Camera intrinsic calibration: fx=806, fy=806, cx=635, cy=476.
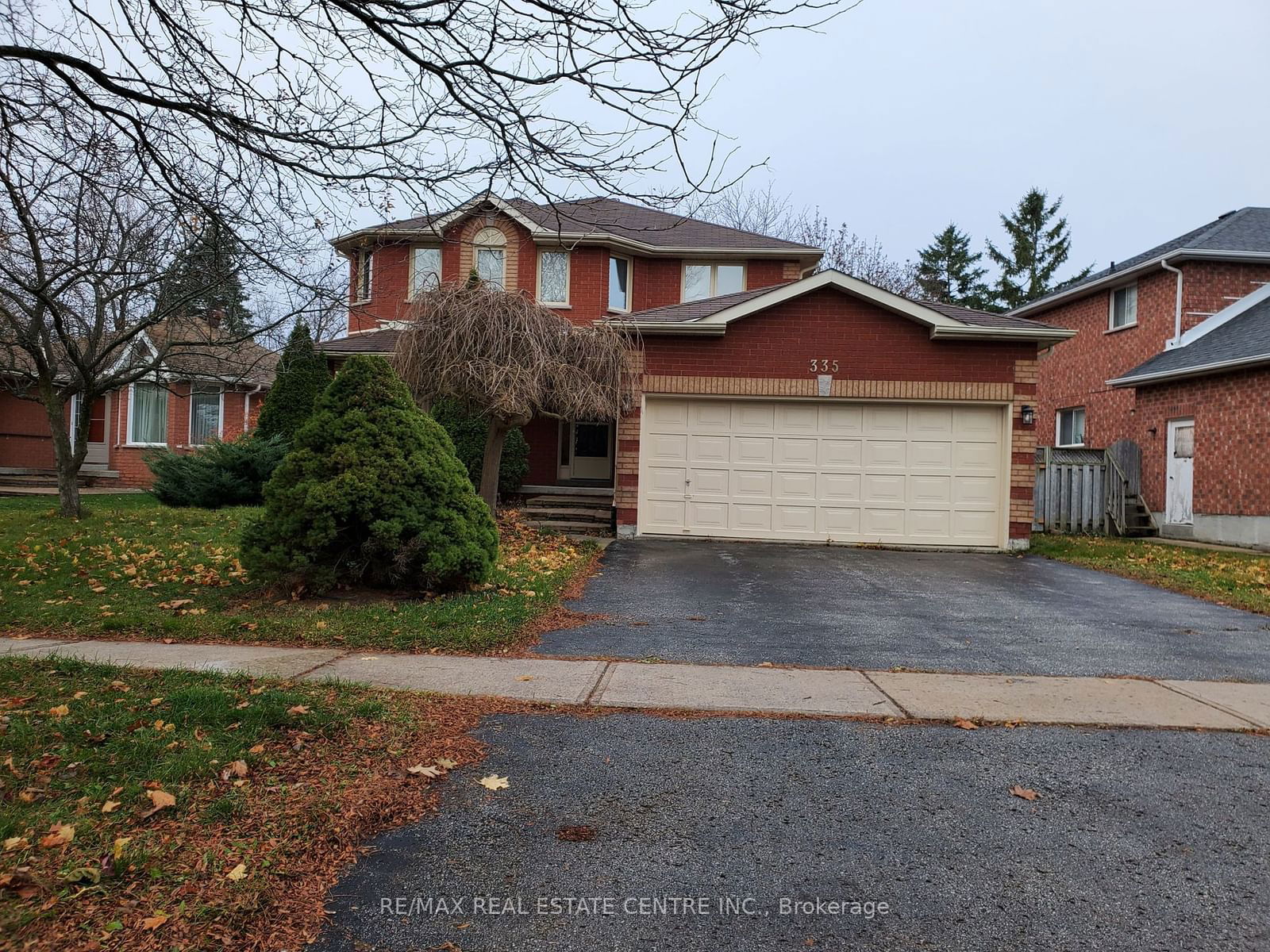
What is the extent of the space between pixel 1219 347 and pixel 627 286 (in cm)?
1283

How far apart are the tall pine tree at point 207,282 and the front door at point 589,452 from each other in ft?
24.7

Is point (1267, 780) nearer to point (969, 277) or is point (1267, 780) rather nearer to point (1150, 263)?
point (1150, 263)

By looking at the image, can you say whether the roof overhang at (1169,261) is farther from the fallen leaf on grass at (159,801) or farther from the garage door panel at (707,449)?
the fallen leaf on grass at (159,801)

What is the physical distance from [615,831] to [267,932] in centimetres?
131

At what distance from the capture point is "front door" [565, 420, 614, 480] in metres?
19.3

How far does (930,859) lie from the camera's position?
10.1 ft

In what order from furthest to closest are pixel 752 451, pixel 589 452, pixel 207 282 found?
pixel 589 452
pixel 752 451
pixel 207 282

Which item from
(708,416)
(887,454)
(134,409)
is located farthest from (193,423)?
(887,454)

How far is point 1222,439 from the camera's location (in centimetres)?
1633

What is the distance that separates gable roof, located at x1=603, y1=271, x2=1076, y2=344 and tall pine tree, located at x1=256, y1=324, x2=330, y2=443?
762cm

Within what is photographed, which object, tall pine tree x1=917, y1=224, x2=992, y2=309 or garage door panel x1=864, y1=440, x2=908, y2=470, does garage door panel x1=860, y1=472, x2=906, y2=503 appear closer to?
garage door panel x1=864, y1=440, x2=908, y2=470

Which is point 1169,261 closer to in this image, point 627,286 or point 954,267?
point 627,286

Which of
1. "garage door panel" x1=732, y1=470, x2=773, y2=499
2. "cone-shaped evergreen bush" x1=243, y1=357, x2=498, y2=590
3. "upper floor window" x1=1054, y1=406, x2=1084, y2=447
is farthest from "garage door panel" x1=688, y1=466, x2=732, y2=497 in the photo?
"upper floor window" x1=1054, y1=406, x2=1084, y2=447

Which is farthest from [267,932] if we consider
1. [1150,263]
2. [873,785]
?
[1150,263]
